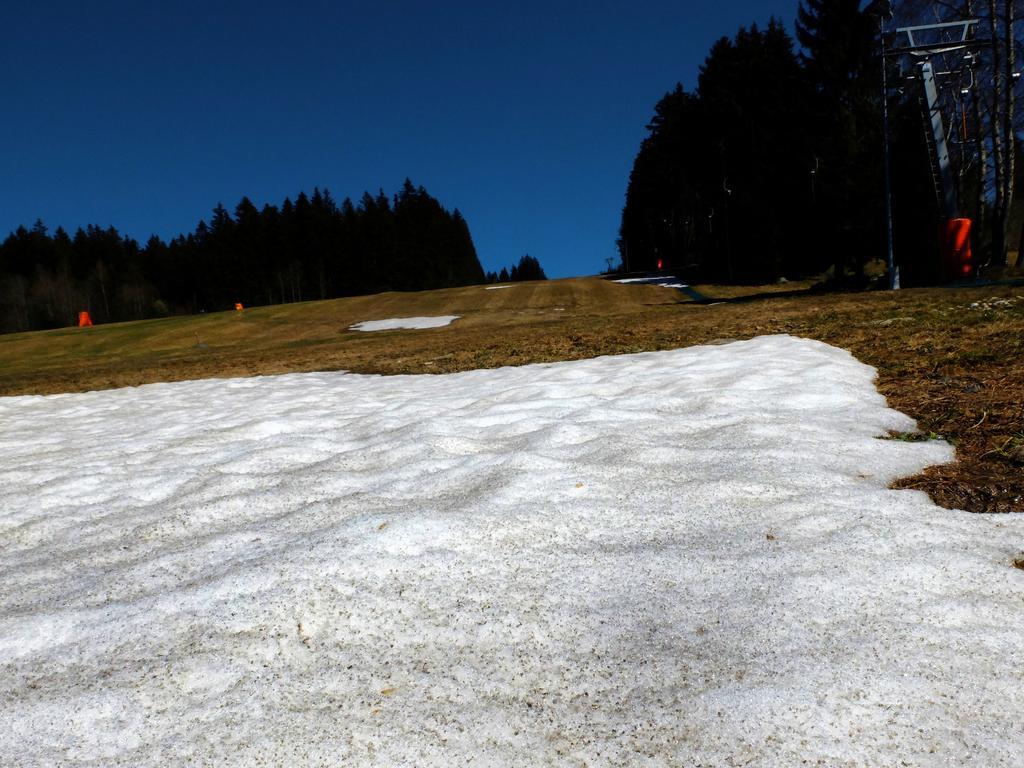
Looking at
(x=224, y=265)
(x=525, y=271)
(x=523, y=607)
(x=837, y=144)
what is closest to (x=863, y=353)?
(x=523, y=607)

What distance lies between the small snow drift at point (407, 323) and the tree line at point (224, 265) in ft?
175

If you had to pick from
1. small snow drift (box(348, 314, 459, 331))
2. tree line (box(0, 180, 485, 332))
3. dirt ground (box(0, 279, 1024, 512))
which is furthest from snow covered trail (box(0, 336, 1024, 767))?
tree line (box(0, 180, 485, 332))

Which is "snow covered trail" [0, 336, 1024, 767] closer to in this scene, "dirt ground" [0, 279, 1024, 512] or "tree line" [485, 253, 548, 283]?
"dirt ground" [0, 279, 1024, 512]

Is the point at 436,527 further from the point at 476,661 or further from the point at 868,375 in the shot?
the point at 868,375

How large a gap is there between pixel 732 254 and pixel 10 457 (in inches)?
1552

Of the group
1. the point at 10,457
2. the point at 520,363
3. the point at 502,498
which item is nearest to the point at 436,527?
the point at 502,498

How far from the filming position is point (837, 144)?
2812 centimetres

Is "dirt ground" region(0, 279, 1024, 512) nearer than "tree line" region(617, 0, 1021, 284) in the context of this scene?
Yes

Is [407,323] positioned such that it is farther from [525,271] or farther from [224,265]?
[525,271]

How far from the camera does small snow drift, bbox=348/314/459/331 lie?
26217 mm

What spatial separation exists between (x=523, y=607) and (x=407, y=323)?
25.9m

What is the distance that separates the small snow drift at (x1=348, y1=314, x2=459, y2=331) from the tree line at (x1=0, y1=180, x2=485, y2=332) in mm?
53254

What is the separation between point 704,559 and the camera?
9.55ft

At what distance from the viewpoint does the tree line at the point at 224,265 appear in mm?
77000
